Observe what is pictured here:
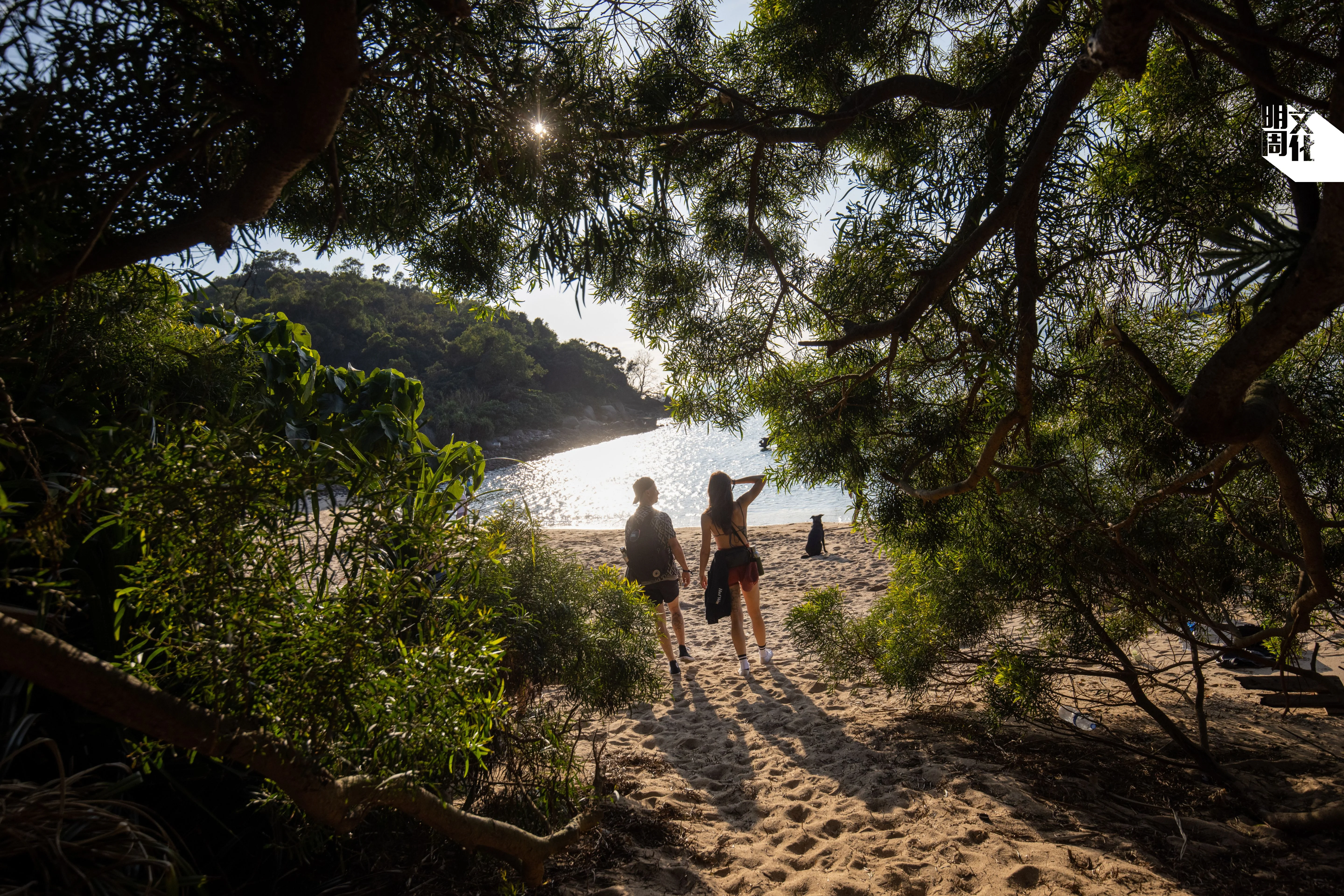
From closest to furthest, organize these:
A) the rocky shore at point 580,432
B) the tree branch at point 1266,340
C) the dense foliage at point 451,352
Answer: the tree branch at point 1266,340, the dense foliage at point 451,352, the rocky shore at point 580,432

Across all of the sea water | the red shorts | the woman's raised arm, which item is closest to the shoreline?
the sea water

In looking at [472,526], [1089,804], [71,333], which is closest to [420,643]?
[472,526]

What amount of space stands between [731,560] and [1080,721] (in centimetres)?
257

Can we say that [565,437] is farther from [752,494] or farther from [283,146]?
[283,146]

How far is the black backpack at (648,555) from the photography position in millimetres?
5234

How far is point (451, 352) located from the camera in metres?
42.6

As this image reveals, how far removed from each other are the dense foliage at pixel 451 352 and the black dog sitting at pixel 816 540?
2065cm

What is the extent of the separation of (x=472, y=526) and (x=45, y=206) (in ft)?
3.12

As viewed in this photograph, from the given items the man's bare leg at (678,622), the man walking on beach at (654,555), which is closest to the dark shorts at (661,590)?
the man walking on beach at (654,555)

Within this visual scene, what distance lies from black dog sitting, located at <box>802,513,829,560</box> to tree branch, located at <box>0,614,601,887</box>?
10.5m

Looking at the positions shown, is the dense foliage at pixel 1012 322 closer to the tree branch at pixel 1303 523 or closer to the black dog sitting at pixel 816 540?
the tree branch at pixel 1303 523

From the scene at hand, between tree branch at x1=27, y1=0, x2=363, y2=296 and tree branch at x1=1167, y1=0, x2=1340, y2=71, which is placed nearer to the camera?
tree branch at x1=27, y1=0, x2=363, y2=296

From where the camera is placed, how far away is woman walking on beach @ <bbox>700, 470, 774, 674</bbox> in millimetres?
5391

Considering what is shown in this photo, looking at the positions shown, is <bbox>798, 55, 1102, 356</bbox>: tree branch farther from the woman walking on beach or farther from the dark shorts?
the dark shorts
